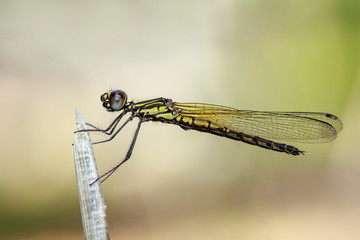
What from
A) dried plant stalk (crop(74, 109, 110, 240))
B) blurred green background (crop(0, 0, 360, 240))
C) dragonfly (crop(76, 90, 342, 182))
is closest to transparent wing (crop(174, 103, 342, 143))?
dragonfly (crop(76, 90, 342, 182))

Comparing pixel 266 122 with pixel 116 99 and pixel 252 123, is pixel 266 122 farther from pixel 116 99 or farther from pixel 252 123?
pixel 116 99

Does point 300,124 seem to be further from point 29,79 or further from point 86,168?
point 29,79

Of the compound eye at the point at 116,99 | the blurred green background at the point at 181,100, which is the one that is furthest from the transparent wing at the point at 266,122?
the blurred green background at the point at 181,100

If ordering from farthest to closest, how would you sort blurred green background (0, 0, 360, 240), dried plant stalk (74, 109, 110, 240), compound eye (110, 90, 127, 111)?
blurred green background (0, 0, 360, 240)
compound eye (110, 90, 127, 111)
dried plant stalk (74, 109, 110, 240)

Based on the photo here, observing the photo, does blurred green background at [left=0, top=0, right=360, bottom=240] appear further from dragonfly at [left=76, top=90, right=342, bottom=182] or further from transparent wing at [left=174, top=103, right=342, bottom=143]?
transparent wing at [left=174, top=103, right=342, bottom=143]

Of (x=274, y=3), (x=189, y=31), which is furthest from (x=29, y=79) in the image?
(x=274, y=3)

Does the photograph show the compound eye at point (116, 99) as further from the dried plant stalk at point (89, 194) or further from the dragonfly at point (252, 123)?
the dried plant stalk at point (89, 194)

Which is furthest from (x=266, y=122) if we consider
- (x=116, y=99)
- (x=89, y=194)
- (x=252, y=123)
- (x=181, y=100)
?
(x=89, y=194)
